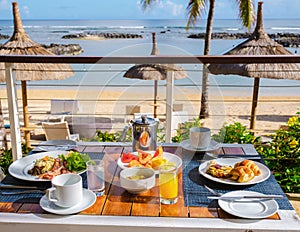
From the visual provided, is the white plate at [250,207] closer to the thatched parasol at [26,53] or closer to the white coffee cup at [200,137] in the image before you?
the white coffee cup at [200,137]

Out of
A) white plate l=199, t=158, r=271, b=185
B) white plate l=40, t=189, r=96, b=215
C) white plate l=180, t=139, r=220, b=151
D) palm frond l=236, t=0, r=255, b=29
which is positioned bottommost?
white plate l=40, t=189, r=96, b=215

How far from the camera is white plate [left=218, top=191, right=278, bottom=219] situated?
3.29ft

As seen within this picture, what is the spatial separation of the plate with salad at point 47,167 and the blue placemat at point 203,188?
1.25 ft

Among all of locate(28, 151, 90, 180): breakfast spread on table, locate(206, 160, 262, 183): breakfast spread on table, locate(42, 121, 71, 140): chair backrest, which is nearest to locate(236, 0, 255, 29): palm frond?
locate(42, 121, 71, 140): chair backrest

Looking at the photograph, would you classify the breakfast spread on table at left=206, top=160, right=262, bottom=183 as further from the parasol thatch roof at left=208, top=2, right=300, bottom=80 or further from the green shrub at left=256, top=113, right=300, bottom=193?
the parasol thatch roof at left=208, top=2, right=300, bottom=80

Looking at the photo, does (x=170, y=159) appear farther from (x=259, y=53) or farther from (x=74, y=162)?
(x=259, y=53)

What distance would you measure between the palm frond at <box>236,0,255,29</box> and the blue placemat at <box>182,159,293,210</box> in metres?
7.08

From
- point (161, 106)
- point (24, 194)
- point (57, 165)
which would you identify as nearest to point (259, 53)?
point (161, 106)

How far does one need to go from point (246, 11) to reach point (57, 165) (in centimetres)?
729

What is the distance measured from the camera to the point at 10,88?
7.09 ft

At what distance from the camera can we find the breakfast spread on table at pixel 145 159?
1.26 meters

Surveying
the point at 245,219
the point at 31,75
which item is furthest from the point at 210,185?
the point at 31,75

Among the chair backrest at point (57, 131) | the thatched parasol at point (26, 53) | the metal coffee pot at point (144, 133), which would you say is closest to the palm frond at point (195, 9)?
the thatched parasol at point (26, 53)

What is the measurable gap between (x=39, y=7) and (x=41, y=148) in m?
32.6
